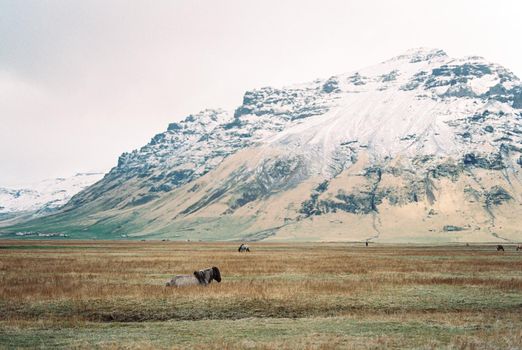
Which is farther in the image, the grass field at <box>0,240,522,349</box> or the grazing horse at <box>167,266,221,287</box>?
the grazing horse at <box>167,266,221,287</box>

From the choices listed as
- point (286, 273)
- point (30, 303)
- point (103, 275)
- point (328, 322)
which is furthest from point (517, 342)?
point (103, 275)

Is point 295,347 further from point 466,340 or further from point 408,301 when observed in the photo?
point 408,301

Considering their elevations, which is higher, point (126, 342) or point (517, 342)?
point (126, 342)

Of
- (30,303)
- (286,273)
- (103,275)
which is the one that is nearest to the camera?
(30,303)

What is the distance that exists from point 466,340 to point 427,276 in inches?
1117

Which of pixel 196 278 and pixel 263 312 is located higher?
pixel 196 278

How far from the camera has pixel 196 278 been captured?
4266cm

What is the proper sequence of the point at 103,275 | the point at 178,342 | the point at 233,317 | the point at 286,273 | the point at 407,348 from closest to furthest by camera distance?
the point at 407,348 < the point at 178,342 < the point at 233,317 < the point at 103,275 < the point at 286,273

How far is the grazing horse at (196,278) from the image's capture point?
4138 centimetres

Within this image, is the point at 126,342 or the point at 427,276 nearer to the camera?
the point at 126,342

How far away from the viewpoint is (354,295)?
3625cm

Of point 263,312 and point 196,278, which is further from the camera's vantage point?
point 196,278

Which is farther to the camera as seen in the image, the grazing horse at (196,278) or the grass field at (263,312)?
the grazing horse at (196,278)

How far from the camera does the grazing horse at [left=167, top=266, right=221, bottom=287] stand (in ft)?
136
